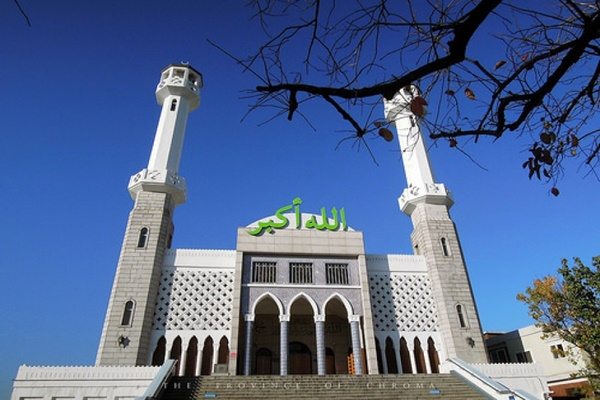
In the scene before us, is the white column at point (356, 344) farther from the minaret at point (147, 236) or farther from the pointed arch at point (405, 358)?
the minaret at point (147, 236)

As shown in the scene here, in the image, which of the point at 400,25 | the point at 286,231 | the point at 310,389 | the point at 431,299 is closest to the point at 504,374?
the point at 431,299

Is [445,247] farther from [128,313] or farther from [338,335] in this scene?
[128,313]

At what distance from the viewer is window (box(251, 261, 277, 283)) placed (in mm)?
14648

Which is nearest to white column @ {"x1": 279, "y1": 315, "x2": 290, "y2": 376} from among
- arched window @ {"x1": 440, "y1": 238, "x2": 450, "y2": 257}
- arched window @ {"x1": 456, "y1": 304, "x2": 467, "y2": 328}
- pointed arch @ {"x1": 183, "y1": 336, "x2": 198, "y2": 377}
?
pointed arch @ {"x1": 183, "y1": 336, "x2": 198, "y2": 377}

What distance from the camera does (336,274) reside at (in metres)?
15.2

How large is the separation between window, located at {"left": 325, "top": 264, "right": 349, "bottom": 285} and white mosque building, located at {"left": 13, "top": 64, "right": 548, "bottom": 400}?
0.04m

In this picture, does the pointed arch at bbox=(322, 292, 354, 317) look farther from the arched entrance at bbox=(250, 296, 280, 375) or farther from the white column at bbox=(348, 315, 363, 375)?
the arched entrance at bbox=(250, 296, 280, 375)

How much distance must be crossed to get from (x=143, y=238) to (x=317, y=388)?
8.47 m

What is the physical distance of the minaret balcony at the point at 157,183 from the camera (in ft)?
51.1

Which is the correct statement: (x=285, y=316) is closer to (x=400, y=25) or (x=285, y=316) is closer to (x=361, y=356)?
(x=361, y=356)

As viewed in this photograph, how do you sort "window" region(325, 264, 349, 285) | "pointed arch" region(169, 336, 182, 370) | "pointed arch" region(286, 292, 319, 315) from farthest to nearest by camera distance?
1. "window" region(325, 264, 349, 285)
2. "pointed arch" region(286, 292, 319, 315)
3. "pointed arch" region(169, 336, 182, 370)

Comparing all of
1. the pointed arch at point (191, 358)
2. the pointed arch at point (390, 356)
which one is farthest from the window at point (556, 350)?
the pointed arch at point (191, 358)

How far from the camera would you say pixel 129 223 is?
1474 cm

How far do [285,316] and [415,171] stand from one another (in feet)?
30.1
